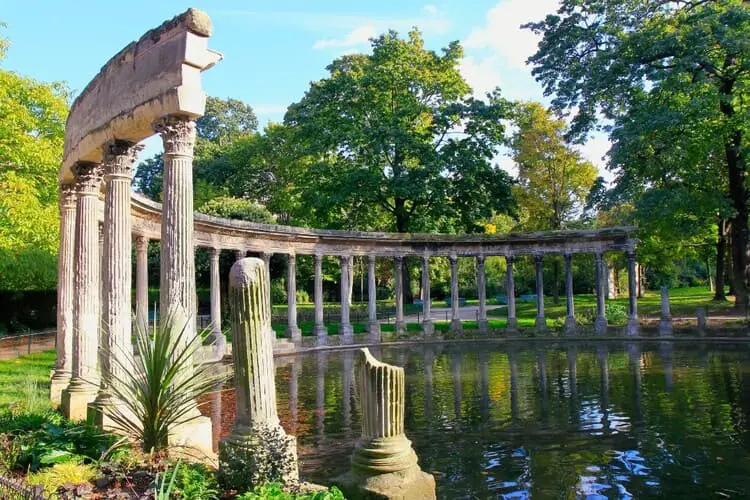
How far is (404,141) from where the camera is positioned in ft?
136

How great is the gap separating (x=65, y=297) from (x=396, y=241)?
82.0 ft

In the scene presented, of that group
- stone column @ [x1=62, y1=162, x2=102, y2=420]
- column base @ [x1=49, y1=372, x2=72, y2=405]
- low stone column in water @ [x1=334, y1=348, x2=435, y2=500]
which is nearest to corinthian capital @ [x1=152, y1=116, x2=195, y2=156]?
stone column @ [x1=62, y1=162, x2=102, y2=420]

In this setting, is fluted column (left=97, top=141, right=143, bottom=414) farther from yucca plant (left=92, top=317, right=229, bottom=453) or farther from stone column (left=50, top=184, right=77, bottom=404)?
yucca plant (left=92, top=317, right=229, bottom=453)

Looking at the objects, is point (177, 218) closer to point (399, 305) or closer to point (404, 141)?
point (399, 305)

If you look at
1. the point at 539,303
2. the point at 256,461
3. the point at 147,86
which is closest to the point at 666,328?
the point at 539,303

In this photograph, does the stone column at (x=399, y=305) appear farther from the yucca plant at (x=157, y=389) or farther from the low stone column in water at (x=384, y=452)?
the low stone column in water at (x=384, y=452)

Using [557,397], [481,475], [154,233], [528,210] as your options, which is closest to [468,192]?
[528,210]

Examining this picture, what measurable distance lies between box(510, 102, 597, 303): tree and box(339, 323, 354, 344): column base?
20.5 meters

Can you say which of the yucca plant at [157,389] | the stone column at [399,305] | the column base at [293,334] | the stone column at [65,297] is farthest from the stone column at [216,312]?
the yucca plant at [157,389]

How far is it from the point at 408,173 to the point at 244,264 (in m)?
34.8

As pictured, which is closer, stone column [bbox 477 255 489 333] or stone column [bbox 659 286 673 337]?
stone column [bbox 659 286 673 337]

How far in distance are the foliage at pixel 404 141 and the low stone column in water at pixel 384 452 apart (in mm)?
33182

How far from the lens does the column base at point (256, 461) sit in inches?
295

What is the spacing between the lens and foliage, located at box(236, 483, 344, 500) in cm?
664
